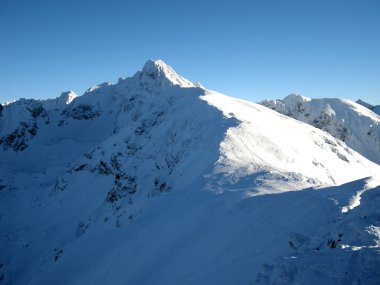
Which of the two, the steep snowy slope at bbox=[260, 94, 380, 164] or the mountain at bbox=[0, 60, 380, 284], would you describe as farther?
the steep snowy slope at bbox=[260, 94, 380, 164]

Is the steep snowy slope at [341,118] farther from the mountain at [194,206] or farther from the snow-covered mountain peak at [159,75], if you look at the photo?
the mountain at [194,206]

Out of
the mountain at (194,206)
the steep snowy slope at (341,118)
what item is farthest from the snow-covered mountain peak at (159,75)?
the steep snowy slope at (341,118)

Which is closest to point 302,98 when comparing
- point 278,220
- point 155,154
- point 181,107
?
point 181,107

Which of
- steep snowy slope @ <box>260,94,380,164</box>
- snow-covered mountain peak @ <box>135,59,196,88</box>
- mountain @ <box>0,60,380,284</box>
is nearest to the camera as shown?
mountain @ <box>0,60,380,284</box>

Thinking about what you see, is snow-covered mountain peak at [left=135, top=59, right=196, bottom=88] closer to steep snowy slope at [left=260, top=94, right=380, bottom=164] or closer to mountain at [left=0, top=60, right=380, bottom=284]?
mountain at [left=0, top=60, right=380, bottom=284]

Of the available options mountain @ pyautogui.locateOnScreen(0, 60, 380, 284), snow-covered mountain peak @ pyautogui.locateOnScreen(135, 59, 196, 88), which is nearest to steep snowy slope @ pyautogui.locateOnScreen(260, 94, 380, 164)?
snow-covered mountain peak @ pyautogui.locateOnScreen(135, 59, 196, 88)

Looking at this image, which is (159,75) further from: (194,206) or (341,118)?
(194,206)
